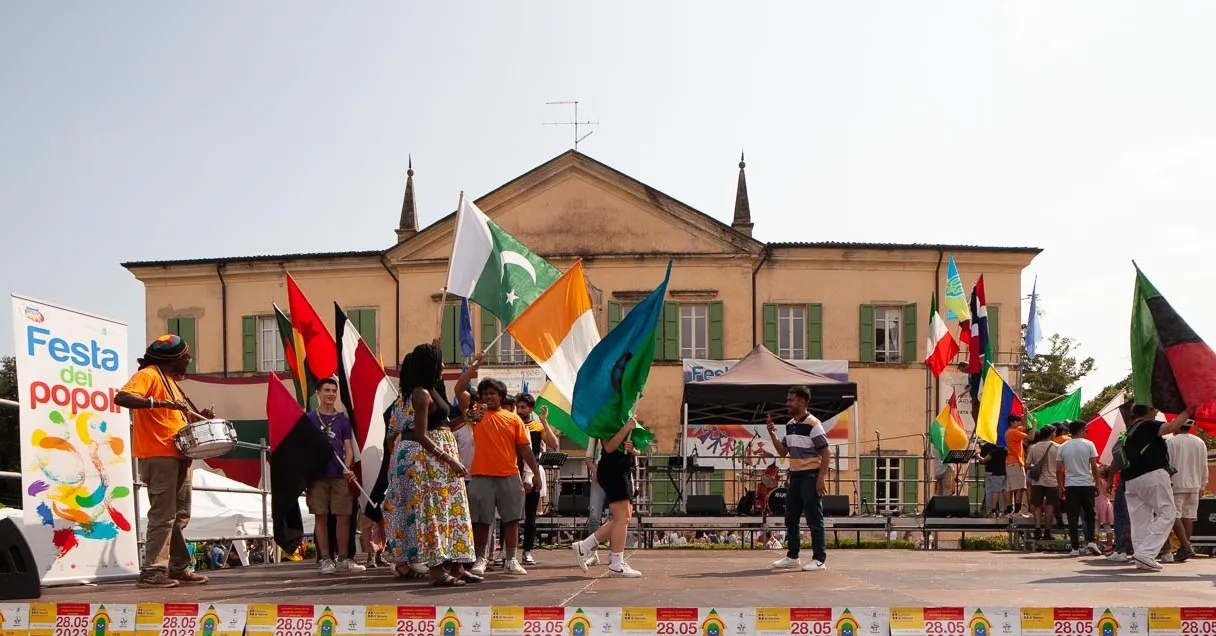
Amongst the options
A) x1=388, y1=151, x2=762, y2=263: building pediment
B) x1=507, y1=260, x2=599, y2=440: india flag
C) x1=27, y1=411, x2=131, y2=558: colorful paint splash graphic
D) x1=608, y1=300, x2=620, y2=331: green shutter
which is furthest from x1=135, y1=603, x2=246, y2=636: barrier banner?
x1=388, y1=151, x2=762, y2=263: building pediment

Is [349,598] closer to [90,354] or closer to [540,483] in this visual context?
[90,354]

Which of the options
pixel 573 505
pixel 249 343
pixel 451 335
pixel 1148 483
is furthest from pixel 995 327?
pixel 1148 483

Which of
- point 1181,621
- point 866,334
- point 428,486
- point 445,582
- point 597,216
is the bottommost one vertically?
point 445,582

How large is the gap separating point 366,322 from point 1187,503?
27086mm

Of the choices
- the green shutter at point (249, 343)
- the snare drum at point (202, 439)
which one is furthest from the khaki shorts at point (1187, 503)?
the green shutter at point (249, 343)

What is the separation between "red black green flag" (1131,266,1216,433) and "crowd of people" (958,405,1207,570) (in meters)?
0.21

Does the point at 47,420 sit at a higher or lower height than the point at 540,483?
higher

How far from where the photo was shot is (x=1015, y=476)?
20.4 metres

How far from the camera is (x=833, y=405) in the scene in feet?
73.0

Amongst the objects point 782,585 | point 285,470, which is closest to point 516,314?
point 285,470

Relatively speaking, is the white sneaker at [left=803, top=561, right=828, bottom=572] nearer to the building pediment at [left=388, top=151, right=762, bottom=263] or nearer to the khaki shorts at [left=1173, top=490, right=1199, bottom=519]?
the khaki shorts at [left=1173, top=490, right=1199, bottom=519]

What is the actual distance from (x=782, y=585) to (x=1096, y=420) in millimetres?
13881

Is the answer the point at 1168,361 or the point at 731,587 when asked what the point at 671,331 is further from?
the point at 731,587

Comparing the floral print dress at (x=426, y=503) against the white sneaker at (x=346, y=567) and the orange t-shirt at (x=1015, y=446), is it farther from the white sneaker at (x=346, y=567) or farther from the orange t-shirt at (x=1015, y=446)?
the orange t-shirt at (x=1015, y=446)
